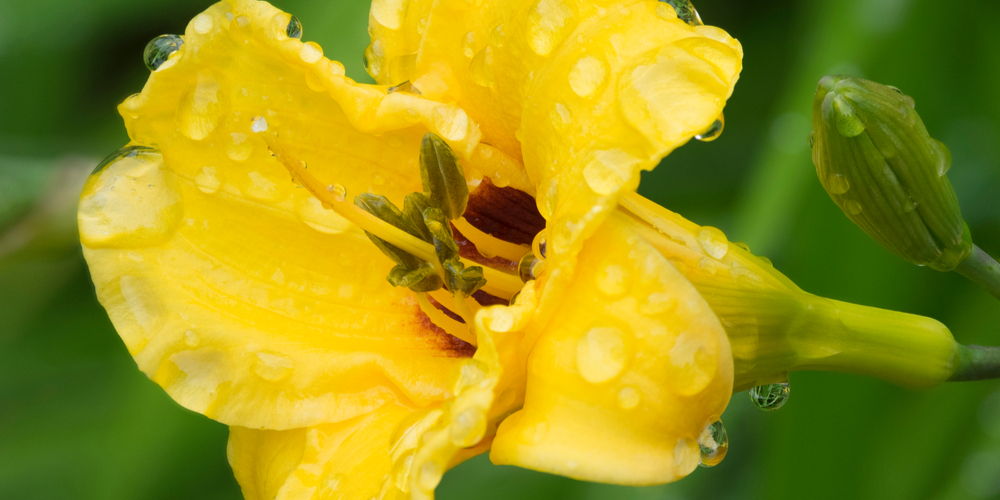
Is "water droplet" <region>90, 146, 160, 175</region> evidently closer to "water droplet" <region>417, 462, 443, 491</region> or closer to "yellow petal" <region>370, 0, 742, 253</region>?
"yellow petal" <region>370, 0, 742, 253</region>

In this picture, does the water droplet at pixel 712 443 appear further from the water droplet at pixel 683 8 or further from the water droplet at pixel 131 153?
the water droplet at pixel 131 153

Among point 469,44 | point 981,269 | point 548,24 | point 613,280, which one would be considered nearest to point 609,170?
point 613,280

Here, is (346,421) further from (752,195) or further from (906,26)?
(906,26)

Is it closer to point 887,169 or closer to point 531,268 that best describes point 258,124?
point 531,268

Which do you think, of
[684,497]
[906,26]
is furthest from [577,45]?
[684,497]

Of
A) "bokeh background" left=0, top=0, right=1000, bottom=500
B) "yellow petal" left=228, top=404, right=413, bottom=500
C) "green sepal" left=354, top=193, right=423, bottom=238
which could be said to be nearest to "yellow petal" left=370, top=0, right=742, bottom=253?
"green sepal" left=354, top=193, right=423, bottom=238

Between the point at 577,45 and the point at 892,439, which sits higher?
the point at 577,45
